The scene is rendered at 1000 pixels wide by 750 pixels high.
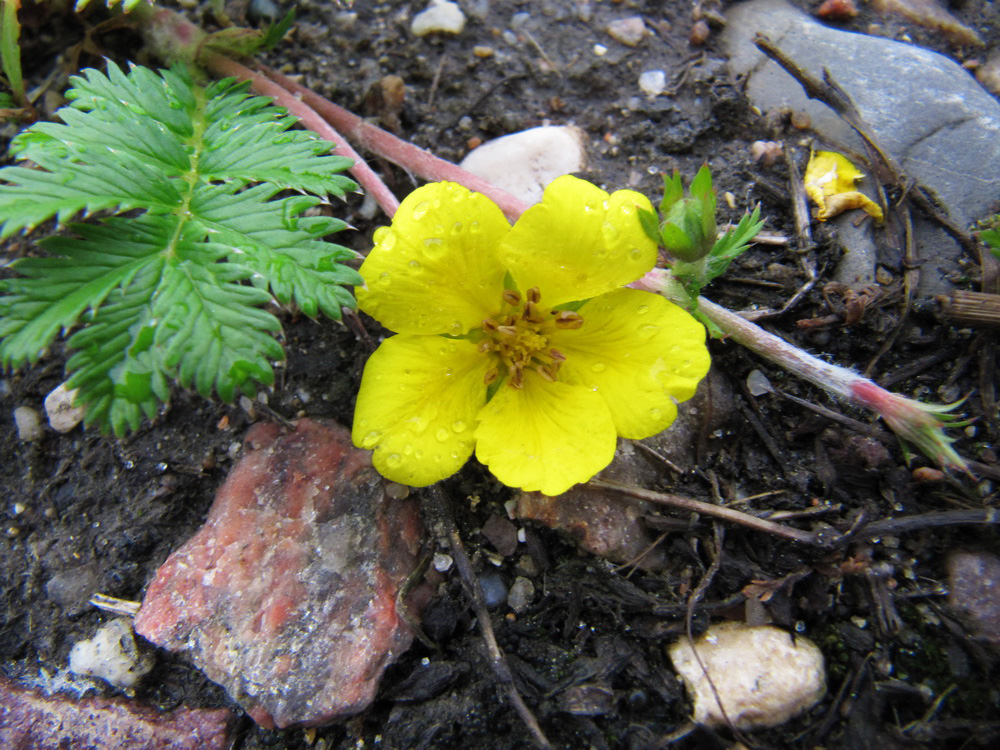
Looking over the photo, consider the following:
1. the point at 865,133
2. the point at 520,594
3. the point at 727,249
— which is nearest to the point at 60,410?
the point at 520,594

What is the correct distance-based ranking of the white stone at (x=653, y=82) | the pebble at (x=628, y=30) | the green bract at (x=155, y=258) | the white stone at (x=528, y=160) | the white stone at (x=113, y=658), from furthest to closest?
1. the pebble at (x=628, y=30)
2. the white stone at (x=653, y=82)
3. the white stone at (x=528, y=160)
4. the white stone at (x=113, y=658)
5. the green bract at (x=155, y=258)

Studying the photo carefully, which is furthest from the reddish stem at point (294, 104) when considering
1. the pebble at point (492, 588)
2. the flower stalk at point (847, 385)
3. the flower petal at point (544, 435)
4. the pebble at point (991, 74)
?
the pebble at point (991, 74)

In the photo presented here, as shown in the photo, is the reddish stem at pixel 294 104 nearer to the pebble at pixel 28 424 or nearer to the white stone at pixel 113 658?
the pebble at pixel 28 424

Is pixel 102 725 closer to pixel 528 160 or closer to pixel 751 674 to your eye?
pixel 751 674

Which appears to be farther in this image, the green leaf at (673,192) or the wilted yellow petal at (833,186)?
the wilted yellow petal at (833,186)

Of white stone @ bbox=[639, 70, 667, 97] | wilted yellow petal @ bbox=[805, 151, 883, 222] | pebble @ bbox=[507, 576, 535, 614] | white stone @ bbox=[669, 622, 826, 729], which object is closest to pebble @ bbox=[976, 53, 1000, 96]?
wilted yellow petal @ bbox=[805, 151, 883, 222]

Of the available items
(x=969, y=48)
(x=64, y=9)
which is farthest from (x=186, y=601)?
(x=969, y=48)
